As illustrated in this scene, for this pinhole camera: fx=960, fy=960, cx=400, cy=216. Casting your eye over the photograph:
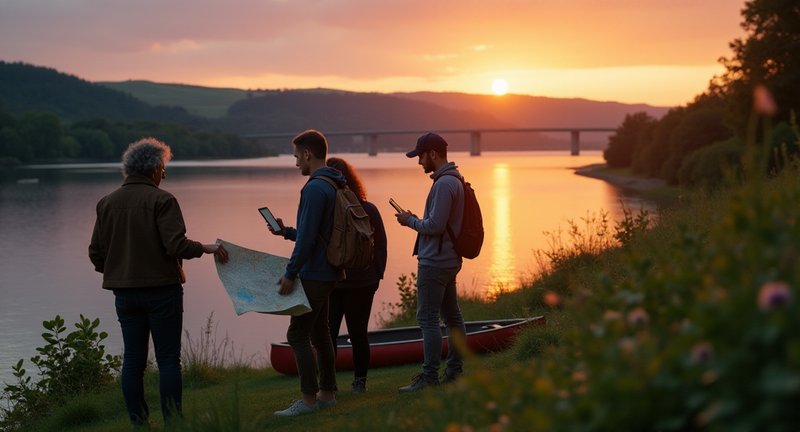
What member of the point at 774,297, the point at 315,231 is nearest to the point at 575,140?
the point at 315,231

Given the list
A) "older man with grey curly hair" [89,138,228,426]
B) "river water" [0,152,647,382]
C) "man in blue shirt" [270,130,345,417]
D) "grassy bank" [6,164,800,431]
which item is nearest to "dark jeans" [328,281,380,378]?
"man in blue shirt" [270,130,345,417]

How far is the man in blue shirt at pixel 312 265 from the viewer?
645cm

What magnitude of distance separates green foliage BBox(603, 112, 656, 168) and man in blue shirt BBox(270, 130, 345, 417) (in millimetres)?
87044

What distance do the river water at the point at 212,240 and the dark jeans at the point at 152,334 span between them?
26.4 ft

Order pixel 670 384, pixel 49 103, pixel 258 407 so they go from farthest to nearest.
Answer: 1. pixel 49 103
2. pixel 258 407
3. pixel 670 384

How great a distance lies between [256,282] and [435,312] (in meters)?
1.33

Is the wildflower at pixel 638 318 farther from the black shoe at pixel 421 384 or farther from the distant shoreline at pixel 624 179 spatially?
the distant shoreline at pixel 624 179

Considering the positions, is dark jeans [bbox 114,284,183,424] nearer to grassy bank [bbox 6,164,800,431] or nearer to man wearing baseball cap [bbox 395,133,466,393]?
man wearing baseball cap [bbox 395,133,466,393]

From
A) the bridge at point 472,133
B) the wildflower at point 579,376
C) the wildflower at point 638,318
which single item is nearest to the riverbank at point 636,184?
the wildflower at point 579,376

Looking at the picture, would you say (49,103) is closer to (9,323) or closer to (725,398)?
(9,323)

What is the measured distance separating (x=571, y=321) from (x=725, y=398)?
5714 mm

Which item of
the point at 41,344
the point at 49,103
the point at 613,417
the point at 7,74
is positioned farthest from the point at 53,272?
the point at 7,74

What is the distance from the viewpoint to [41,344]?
17.2 meters

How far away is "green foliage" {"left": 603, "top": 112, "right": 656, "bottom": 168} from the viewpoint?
3656 inches
